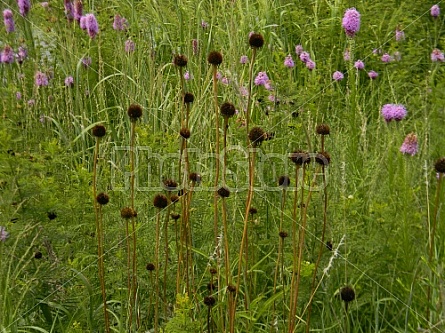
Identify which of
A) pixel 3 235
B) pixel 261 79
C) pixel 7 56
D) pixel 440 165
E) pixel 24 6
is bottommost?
pixel 3 235

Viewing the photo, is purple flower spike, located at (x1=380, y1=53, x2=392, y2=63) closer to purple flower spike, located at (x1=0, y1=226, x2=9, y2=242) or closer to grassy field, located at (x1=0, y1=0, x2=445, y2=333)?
grassy field, located at (x1=0, y1=0, x2=445, y2=333)

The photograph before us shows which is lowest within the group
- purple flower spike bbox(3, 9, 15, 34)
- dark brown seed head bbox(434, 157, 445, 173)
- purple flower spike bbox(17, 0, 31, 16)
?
dark brown seed head bbox(434, 157, 445, 173)

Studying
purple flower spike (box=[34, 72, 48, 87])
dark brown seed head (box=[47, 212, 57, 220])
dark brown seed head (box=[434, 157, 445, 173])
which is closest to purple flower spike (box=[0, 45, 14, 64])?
purple flower spike (box=[34, 72, 48, 87])

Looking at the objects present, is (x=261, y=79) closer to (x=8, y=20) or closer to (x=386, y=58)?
(x=386, y=58)

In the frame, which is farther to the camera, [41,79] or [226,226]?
[41,79]

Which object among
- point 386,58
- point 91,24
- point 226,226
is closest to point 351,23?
point 386,58

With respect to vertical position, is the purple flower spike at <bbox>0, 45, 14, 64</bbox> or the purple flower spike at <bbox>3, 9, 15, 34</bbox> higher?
the purple flower spike at <bbox>3, 9, 15, 34</bbox>

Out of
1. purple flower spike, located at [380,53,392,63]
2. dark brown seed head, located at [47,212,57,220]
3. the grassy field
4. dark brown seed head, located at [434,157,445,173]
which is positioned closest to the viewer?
dark brown seed head, located at [434,157,445,173]

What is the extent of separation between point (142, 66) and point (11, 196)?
78.4 inches

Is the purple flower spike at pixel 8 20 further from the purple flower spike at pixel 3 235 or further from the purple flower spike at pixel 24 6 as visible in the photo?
the purple flower spike at pixel 3 235

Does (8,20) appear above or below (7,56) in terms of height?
above

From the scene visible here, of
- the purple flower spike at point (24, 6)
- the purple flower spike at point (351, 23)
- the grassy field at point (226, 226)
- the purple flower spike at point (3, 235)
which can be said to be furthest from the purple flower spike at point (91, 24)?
the purple flower spike at point (3, 235)

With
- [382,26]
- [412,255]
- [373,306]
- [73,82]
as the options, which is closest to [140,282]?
[373,306]

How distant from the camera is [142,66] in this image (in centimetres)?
372
